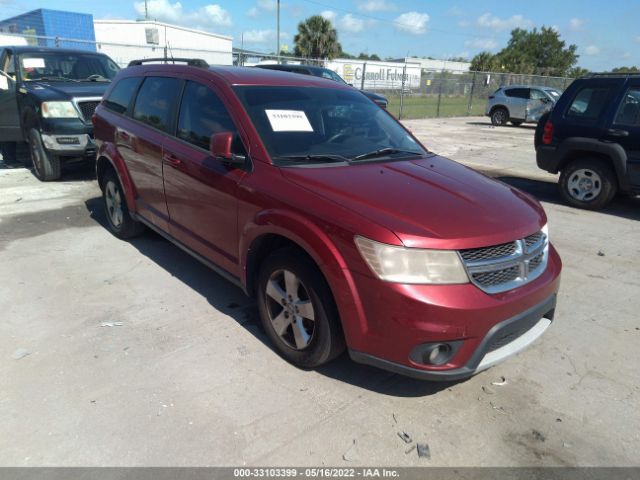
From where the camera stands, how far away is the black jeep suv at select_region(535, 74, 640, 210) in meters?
6.68

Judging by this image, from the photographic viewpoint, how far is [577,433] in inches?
106

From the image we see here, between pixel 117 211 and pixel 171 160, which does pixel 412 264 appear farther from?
pixel 117 211

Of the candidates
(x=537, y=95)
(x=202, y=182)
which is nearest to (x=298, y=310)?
(x=202, y=182)

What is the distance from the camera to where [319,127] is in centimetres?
357

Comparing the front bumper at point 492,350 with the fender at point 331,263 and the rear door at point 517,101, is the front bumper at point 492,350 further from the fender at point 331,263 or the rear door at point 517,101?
the rear door at point 517,101

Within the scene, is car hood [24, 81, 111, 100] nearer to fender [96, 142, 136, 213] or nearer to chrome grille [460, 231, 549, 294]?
fender [96, 142, 136, 213]

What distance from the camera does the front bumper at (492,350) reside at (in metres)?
2.57

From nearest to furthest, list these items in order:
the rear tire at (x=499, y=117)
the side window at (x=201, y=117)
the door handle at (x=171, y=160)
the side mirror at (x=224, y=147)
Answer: the side mirror at (x=224, y=147) → the side window at (x=201, y=117) → the door handle at (x=171, y=160) → the rear tire at (x=499, y=117)

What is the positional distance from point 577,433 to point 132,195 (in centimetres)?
420

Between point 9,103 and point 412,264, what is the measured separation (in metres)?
8.54

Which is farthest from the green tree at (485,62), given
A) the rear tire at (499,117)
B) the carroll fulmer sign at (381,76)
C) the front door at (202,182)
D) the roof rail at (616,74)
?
the front door at (202,182)

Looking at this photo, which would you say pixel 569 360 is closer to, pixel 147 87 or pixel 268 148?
pixel 268 148

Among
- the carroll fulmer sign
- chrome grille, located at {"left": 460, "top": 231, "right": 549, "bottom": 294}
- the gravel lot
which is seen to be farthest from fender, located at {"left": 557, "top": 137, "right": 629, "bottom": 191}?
the carroll fulmer sign

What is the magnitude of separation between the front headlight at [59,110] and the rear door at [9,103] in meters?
1.26
